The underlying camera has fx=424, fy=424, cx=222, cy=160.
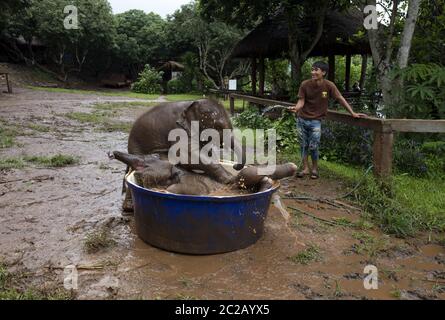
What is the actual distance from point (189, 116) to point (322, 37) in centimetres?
1083

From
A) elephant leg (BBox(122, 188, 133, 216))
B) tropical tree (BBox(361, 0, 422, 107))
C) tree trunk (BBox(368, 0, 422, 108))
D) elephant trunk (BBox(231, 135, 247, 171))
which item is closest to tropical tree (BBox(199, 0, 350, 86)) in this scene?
tropical tree (BBox(361, 0, 422, 107))

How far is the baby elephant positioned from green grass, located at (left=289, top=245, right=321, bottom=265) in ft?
2.08

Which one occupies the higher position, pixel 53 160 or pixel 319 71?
pixel 319 71

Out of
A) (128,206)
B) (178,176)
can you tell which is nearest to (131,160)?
(178,176)

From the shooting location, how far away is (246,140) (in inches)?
337

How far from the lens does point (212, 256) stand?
11.6 feet

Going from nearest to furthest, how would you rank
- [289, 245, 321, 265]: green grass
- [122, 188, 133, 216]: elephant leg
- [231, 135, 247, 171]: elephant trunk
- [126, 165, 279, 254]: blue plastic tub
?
1. [126, 165, 279, 254]: blue plastic tub
2. [289, 245, 321, 265]: green grass
3. [231, 135, 247, 171]: elephant trunk
4. [122, 188, 133, 216]: elephant leg

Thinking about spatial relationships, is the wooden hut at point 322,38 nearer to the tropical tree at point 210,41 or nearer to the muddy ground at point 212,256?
the tropical tree at point 210,41

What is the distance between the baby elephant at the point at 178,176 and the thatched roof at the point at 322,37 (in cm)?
1011

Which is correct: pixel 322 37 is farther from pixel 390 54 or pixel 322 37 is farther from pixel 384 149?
pixel 384 149

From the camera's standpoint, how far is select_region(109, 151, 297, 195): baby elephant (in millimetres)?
3793

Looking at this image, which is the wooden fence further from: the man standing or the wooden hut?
the wooden hut

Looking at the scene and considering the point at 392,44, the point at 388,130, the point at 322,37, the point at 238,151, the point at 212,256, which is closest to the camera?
the point at 212,256

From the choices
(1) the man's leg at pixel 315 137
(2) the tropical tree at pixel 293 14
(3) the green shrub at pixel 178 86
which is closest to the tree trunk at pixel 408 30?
(1) the man's leg at pixel 315 137
